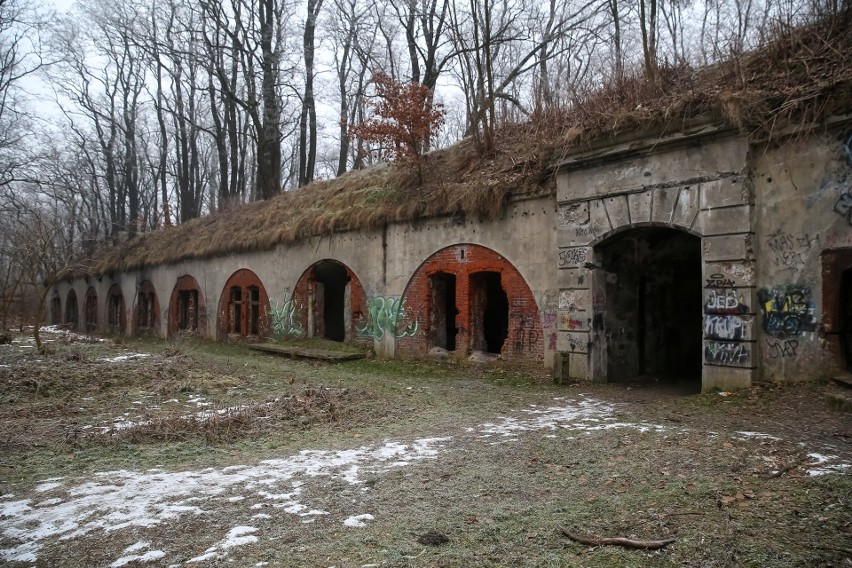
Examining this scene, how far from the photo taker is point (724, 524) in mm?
3551

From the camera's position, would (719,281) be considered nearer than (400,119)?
Yes

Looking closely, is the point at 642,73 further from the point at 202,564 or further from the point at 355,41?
the point at 355,41

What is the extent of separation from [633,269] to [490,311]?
195 inches

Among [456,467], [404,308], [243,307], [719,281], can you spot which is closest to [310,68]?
[243,307]

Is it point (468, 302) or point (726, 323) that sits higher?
point (468, 302)

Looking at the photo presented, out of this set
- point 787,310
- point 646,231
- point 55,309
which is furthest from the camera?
point 55,309

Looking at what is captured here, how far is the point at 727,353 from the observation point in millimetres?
8258

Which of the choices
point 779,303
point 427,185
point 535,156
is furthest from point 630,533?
point 427,185

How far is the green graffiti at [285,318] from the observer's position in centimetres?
1688

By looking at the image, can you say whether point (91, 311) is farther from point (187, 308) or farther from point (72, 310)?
point (187, 308)

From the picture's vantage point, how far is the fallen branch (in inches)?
129

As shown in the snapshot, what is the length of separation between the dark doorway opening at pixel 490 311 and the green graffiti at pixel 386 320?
163 centimetres

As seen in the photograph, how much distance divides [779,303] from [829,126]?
2.39 meters

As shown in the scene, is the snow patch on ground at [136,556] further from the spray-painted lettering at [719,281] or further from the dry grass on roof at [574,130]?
the dry grass on roof at [574,130]
